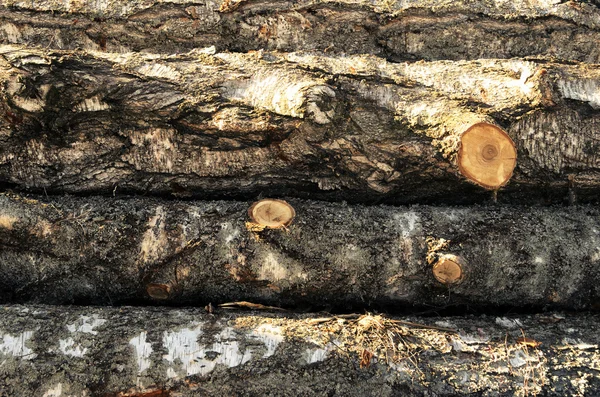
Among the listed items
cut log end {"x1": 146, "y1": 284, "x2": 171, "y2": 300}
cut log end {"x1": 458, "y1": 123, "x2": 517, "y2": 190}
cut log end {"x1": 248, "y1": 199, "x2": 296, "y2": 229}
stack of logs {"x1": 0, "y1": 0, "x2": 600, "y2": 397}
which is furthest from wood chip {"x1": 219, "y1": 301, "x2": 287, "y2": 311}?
cut log end {"x1": 458, "y1": 123, "x2": 517, "y2": 190}

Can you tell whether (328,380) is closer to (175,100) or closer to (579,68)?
(175,100)

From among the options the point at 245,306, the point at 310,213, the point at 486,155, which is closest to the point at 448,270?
the point at 486,155

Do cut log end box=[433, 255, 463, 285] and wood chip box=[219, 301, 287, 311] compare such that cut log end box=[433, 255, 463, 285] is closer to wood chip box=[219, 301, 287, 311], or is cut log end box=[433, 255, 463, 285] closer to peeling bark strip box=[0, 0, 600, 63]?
wood chip box=[219, 301, 287, 311]

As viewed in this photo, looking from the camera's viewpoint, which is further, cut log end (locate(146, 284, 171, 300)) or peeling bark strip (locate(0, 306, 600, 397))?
cut log end (locate(146, 284, 171, 300))

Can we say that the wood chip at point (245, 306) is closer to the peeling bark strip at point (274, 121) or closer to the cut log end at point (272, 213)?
the cut log end at point (272, 213)

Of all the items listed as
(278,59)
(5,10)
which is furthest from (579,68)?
(5,10)

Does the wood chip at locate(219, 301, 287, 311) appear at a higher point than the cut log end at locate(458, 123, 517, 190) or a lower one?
lower
